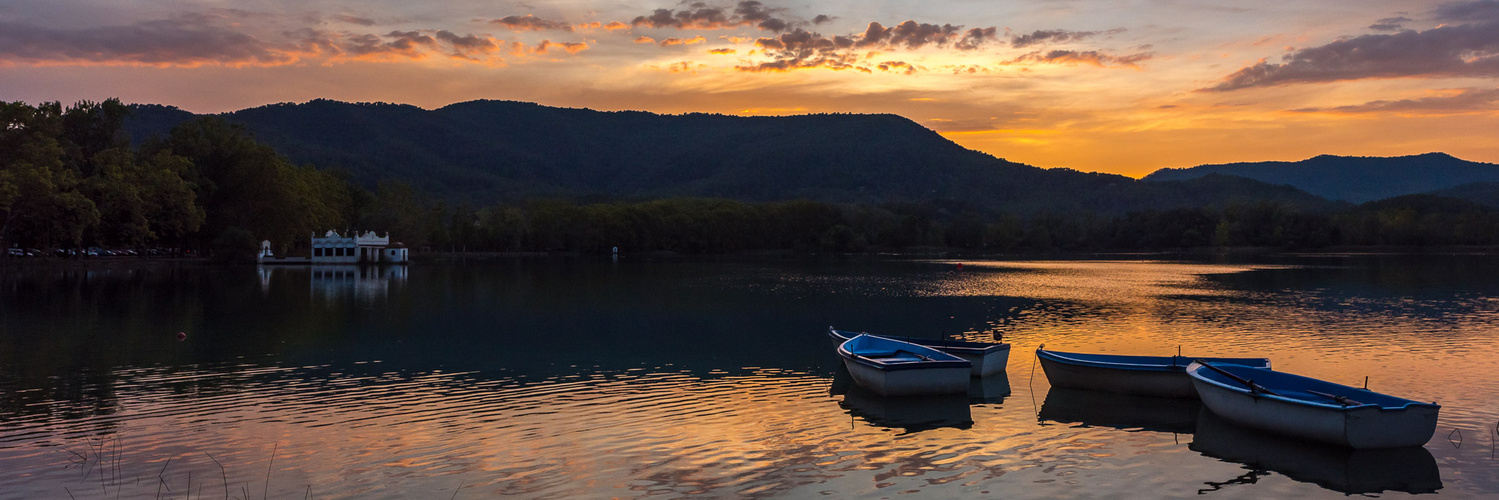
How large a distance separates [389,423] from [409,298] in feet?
125

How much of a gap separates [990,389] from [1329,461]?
27.2 feet

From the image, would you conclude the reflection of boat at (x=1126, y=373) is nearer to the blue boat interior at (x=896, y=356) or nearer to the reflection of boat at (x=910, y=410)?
the reflection of boat at (x=910, y=410)

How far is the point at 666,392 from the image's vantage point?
23172 mm

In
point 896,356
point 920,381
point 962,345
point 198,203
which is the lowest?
point 920,381

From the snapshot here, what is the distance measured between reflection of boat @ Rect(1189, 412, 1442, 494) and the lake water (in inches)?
2.9

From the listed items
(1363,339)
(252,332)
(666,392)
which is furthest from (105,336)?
(1363,339)

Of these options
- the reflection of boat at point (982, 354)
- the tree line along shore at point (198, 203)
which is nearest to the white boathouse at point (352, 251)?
the tree line along shore at point (198, 203)

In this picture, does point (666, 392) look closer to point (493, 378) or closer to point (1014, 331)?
point (493, 378)

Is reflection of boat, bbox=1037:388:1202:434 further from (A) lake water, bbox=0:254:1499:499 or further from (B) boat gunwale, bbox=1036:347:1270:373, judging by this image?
(B) boat gunwale, bbox=1036:347:1270:373

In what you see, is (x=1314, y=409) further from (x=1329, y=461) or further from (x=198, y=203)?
(x=198, y=203)

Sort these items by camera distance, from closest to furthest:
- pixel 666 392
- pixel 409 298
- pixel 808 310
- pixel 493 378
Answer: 1. pixel 666 392
2. pixel 493 378
3. pixel 808 310
4. pixel 409 298

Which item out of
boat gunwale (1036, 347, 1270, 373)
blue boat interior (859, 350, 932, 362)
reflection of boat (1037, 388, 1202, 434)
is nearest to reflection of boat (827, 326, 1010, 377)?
boat gunwale (1036, 347, 1270, 373)

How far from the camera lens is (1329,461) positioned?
16.8 meters

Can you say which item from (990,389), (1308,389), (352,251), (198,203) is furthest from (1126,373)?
(198,203)
